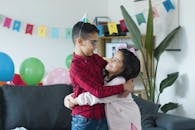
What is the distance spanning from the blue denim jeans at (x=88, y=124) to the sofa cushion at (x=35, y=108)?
4.69 feet

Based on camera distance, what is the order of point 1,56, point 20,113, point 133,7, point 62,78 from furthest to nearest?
point 133,7 → point 62,78 → point 1,56 → point 20,113

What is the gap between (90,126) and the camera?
1.59 meters

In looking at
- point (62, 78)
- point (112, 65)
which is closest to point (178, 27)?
point (62, 78)

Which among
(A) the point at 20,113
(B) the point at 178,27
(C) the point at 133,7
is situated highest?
(C) the point at 133,7

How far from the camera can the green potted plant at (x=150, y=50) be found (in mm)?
3746

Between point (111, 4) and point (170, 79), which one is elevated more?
point (111, 4)

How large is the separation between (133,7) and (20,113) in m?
2.37

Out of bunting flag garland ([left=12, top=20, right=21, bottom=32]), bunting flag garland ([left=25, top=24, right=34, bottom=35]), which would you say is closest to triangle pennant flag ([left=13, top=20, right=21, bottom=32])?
bunting flag garland ([left=12, top=20, right=21, bottom=32])

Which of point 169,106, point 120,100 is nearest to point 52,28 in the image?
point 169,106

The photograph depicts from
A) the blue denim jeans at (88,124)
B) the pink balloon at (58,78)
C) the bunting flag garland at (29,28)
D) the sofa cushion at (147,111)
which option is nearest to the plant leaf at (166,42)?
the sofa cushion at (147,111)

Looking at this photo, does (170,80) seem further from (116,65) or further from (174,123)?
(116,65)

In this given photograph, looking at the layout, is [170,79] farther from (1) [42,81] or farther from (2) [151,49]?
(1) [42,81]

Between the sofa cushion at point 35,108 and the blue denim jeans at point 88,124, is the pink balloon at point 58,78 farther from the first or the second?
the blue denim jeans at point 88,124

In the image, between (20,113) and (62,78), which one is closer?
(20,113)
